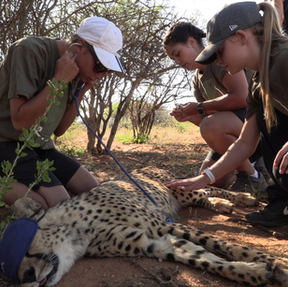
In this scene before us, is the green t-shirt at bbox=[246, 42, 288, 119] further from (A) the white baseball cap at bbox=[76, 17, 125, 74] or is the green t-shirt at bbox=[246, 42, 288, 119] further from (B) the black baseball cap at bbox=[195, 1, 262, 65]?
(A) the white baseball cap at bbox=[76, 17, 125, 74]

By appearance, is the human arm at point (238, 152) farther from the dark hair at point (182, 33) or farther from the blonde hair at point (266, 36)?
the dark hair at point (182, 33)

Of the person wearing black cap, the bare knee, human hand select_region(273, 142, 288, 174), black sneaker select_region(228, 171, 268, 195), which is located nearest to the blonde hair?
the person wearing black cap

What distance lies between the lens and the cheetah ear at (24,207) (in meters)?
2.08

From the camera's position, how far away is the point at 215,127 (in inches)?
135

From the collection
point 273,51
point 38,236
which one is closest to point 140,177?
point 38,236

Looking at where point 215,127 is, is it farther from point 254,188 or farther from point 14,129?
point 14,129

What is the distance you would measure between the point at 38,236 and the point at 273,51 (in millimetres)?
1899

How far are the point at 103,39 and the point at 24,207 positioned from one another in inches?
56.3

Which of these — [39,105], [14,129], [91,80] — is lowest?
[14,129]

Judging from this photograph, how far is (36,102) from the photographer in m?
2.40

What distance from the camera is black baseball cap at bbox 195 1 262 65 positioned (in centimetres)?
198

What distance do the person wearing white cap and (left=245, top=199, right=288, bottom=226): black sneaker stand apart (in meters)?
1.63

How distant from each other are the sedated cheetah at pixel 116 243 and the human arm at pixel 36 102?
2.21 feet

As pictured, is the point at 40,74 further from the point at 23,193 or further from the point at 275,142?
the point at 275,142
